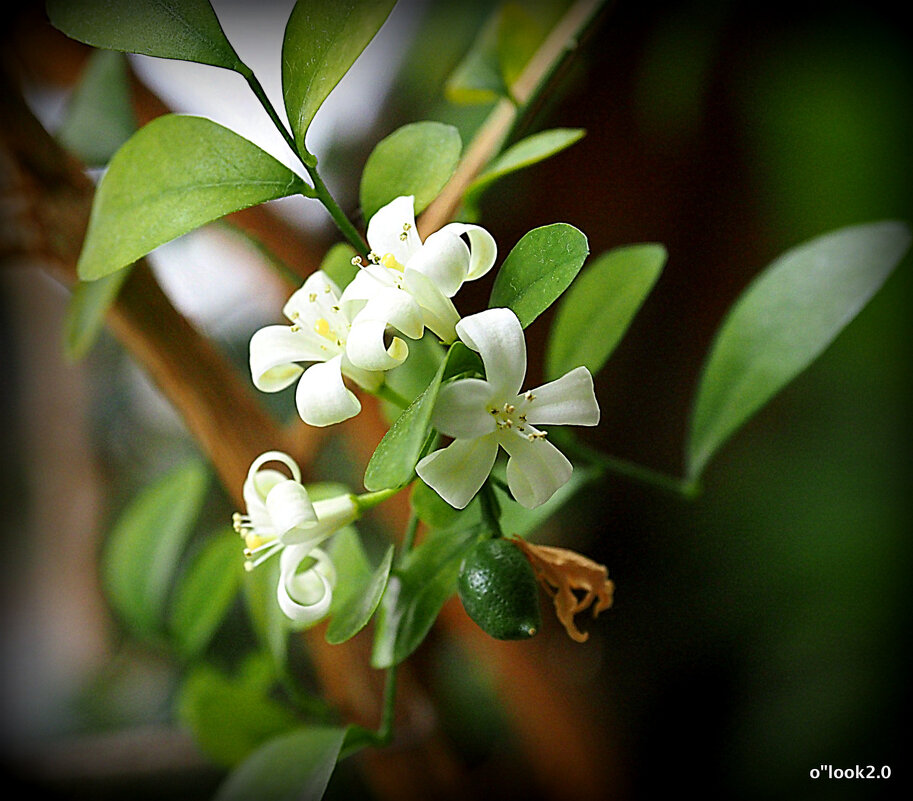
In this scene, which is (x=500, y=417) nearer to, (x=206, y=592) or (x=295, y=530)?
(x=295, y=530)

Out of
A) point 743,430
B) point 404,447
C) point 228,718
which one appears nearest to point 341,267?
point 404,447

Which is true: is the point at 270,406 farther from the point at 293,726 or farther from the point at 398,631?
the point at 398,631

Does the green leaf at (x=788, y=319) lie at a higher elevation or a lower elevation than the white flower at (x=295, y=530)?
higher

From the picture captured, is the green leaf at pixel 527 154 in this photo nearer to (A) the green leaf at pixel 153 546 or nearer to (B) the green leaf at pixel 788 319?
(B) the green leaf at pixel 788 319

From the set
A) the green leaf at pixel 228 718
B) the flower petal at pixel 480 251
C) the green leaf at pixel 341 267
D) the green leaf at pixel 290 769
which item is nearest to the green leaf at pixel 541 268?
the flower petal at pixel 480 251

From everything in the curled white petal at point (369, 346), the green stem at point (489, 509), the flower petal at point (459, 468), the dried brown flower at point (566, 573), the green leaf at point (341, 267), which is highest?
the curled white petal at point (369, 346)

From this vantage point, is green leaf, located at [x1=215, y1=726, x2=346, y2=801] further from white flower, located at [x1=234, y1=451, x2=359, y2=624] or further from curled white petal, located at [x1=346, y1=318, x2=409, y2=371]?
curled white petal, located at [x1=346, y1=318, x2=409, y2=371]
